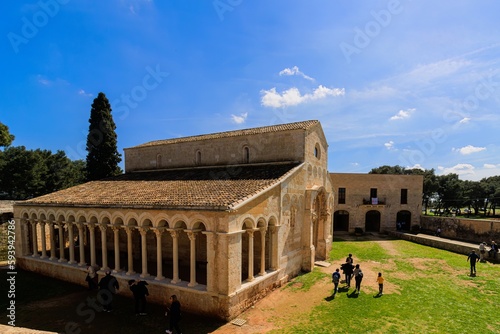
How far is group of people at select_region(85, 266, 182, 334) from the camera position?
397 inches

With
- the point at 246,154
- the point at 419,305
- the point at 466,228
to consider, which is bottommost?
the point at 466,228

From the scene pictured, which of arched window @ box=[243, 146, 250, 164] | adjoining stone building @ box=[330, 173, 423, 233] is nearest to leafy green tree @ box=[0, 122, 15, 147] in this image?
arched window @ box=[243, 146, 250, 164]

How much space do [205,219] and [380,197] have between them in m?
29.3

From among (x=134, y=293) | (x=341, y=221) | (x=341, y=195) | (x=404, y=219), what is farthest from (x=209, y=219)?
(x=404, y=219)

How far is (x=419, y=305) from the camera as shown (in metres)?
12.6

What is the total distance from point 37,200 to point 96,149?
13.3 m

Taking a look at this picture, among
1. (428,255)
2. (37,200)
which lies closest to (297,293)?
(428,255)

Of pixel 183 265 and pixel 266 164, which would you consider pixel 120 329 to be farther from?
pixel 266 164

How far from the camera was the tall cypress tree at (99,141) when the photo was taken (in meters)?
30.4

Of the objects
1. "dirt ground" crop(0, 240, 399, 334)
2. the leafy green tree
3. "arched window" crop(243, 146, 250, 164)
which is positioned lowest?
"dirt ground" crop(0, 240, 399, 334)

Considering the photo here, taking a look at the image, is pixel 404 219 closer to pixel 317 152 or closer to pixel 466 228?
pixel 466 228

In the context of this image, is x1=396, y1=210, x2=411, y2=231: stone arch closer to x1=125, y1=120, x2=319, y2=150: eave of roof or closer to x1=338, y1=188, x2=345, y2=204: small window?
x1=338, y1=188, x2=345, y2=204: small window

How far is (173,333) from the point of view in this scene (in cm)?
1042

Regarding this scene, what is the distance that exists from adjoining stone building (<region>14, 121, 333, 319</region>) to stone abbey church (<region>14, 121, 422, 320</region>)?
0.06 meters
